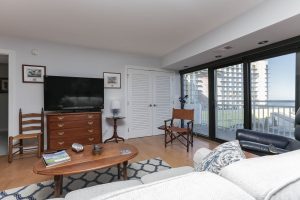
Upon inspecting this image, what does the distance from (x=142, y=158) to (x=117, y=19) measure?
7.47 ft

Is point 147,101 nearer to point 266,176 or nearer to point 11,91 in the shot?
point 11,91

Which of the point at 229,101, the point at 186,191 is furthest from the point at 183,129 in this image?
the point at 186,191

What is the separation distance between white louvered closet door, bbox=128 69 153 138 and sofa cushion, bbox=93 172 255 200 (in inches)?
153

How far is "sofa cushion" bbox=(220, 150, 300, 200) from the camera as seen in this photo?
564 mm

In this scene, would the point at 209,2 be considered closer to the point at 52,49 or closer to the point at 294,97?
the point at 294,97

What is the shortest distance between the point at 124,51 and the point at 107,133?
2066 millimetres

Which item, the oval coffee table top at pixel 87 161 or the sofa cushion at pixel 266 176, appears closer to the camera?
the sofa cushion at pixel 266 176

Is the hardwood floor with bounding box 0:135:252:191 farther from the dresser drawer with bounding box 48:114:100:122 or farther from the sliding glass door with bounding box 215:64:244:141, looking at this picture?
the dresser drawer with bounding box 48:114:100:122

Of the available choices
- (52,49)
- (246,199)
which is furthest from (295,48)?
(52,49)

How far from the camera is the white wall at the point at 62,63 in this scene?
130 inches

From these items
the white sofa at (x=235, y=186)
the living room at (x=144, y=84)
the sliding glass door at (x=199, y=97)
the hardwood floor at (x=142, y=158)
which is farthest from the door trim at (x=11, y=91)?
the sliding glass door at (x=199, y=97)

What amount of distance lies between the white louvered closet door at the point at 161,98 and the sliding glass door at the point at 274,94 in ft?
7.20

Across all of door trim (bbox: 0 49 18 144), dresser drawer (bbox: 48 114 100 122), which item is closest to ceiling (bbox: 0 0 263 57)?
door trim (bbox: 0 49 18 144)

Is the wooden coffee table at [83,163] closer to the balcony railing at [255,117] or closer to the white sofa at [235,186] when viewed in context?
the white sofa at [235,186]
